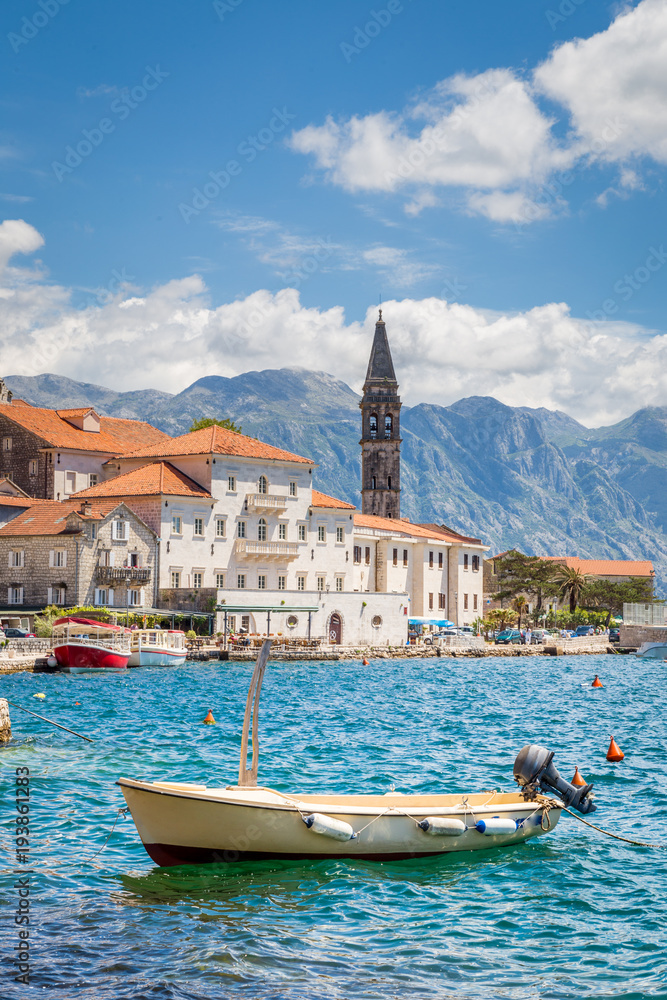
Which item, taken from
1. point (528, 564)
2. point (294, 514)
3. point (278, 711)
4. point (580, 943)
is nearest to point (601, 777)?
point (580, 943)

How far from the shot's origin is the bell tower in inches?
4422

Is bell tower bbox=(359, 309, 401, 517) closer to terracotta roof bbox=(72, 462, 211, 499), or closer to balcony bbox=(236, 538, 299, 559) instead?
balcony bbox=(236, 538, 299, 559)

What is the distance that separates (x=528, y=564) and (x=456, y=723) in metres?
71.4

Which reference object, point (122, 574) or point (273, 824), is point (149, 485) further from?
point (273, 824)

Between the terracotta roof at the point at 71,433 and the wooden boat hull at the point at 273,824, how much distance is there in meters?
59.5

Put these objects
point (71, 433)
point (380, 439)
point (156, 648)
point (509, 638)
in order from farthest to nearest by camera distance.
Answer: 1. point (380, 439)
2. point (509, 638)
3. point (71, 433)
4. point (156, 648)

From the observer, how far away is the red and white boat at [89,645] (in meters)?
47.3

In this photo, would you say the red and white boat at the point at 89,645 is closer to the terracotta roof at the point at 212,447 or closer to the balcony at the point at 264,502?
the balcony at the point at 264,502

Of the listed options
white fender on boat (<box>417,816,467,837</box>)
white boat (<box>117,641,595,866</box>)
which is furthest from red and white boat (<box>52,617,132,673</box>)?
white fender on boat (<box>417,816,467,837</box>)

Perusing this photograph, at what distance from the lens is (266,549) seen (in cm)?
7012

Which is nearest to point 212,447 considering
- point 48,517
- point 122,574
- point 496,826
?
point 122,574

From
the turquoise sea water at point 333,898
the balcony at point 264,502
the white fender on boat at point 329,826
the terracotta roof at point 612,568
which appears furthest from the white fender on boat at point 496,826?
the terracotta roof at point 612,568

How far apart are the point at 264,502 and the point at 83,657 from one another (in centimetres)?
2490

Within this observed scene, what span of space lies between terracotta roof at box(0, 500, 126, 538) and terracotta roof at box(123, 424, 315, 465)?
328 inches
